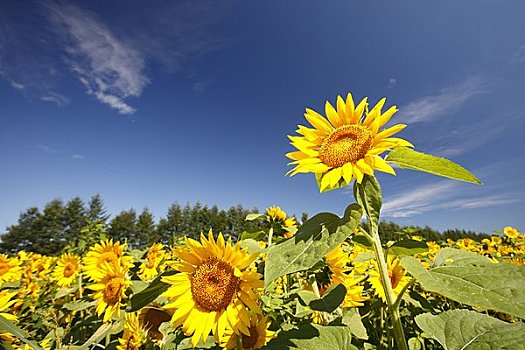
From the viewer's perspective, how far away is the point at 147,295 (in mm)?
1431

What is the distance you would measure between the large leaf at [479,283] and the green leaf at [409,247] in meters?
0.22

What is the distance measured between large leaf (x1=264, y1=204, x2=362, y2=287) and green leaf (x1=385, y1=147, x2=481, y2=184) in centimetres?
25

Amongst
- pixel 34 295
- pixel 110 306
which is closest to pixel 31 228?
pixel 34 295

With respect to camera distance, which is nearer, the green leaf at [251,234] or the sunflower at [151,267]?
the green leaf at [251,234]

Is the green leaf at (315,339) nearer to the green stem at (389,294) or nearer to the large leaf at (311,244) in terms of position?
the green stem at (389,294)

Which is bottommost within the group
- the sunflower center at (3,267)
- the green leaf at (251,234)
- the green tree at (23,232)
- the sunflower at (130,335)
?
the sunflower at (130,335)

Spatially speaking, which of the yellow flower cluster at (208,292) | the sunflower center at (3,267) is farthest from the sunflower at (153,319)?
the sunflower center at (3,267)

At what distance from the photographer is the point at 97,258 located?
327 centimetres

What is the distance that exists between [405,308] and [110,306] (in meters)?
2.71

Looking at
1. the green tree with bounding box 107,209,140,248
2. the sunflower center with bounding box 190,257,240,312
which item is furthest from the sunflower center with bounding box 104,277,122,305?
the green tree with bounding box 107,209,140,248

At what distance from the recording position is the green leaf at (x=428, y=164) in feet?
3.33

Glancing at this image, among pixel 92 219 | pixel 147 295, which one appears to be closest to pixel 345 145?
pixel 147 295

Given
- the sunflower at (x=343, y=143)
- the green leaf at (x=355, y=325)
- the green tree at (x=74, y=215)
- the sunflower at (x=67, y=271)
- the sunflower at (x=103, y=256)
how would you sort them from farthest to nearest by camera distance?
1. the green tree at (x=74, y=215)
2. the sunflower at (x=67, y=271)
3. the sunflower at (x=103, y=256)
4. the green leaf at (x=355, y=325)
5. the sunflower at (x=343, y=143)

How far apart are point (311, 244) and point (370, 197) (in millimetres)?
345
